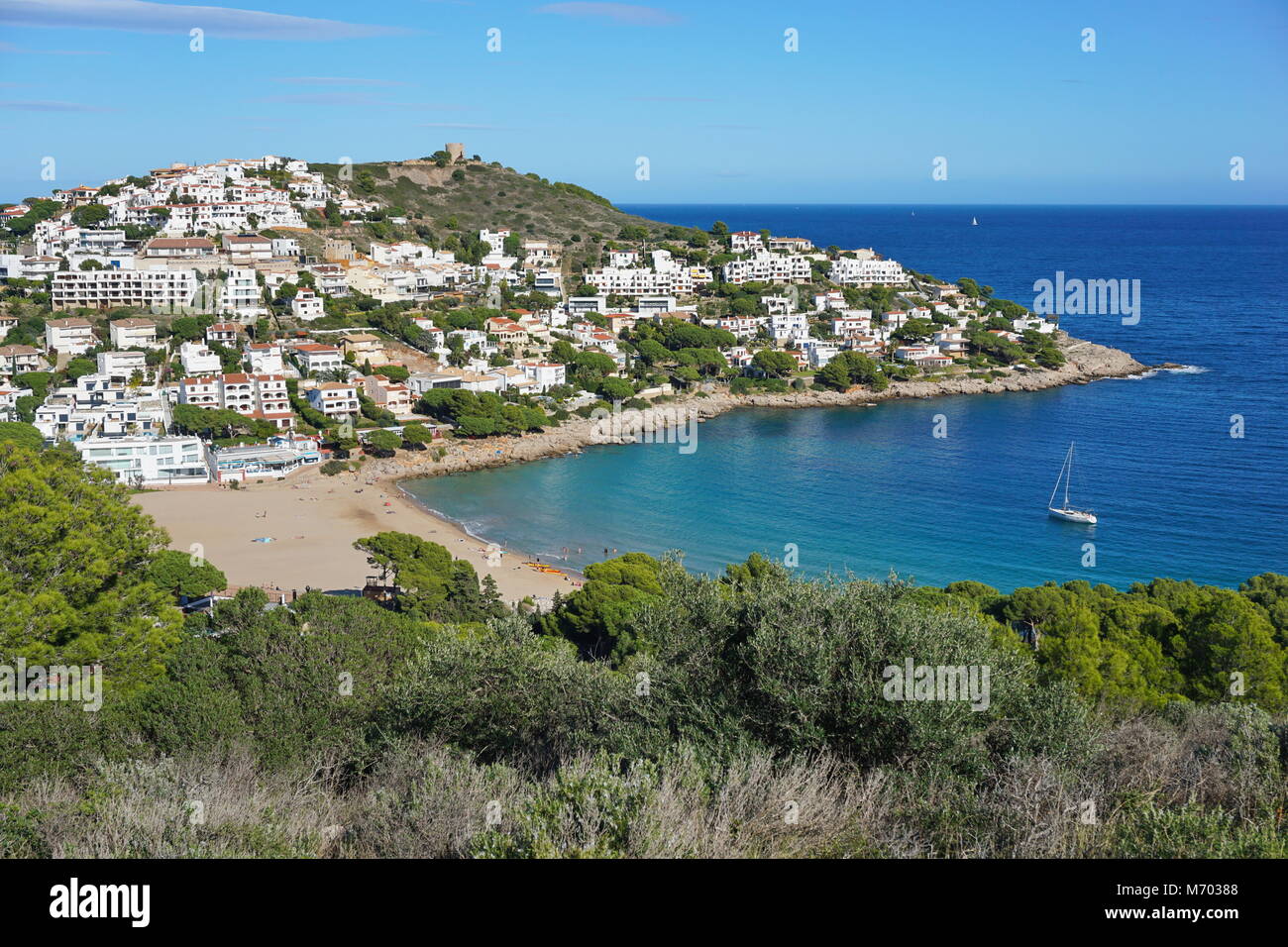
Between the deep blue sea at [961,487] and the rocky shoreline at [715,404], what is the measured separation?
2.31 feet

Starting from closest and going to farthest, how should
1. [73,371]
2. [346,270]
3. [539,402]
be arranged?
[73,371] → [539,402] → [346,270]

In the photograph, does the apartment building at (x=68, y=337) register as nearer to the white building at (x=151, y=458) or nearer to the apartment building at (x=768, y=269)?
the white building at (x=151, y=458)

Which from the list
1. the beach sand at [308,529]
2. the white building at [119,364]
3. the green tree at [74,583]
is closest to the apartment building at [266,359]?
the white building at [119,364]

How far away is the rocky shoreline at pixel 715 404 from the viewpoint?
25453mm

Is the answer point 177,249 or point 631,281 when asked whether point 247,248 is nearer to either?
point 177,249

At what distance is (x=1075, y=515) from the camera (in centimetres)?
2066

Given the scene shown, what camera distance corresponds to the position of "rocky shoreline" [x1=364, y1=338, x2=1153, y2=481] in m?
25.5

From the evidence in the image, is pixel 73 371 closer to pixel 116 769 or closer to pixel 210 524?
pixel 210 524

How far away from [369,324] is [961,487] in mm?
21332

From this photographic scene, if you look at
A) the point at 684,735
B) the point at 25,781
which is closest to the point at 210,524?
the point at 25,781

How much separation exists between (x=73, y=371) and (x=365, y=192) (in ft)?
95.6

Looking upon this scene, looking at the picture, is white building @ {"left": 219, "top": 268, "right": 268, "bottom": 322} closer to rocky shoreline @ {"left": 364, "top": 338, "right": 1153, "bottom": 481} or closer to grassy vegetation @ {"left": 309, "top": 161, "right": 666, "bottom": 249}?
rocky shoreline @ {"left": 364, "top": 338, "right": 1153, "bottom": 481}

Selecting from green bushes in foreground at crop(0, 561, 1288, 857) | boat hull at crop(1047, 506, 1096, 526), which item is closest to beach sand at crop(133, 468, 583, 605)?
green bushes in foreground at crop(0, 561, 1288, 857)
